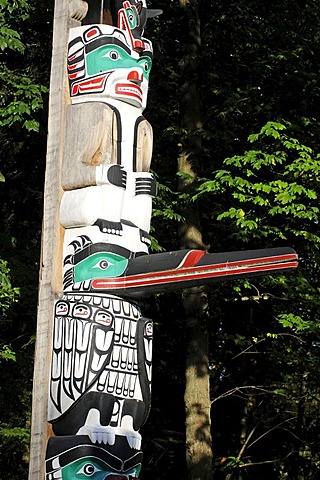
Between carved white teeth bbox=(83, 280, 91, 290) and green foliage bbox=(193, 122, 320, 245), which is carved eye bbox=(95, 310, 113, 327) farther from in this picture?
green foliage bbox=(193, 122, 320, 245)

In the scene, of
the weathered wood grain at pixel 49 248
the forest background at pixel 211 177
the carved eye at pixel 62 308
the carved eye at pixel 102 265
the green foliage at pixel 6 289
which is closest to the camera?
the weathered wood grain at pixel 49 248

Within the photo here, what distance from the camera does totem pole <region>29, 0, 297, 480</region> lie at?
6305 millimetres

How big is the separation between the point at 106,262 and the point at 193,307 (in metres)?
6.88

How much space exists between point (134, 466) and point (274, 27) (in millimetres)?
10171

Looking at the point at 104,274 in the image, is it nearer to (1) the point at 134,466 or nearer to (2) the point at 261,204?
(1) the point at 134,466

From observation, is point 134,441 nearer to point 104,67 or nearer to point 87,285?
point 87,285

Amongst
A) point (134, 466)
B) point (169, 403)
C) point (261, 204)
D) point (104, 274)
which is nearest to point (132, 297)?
point (104, 274)

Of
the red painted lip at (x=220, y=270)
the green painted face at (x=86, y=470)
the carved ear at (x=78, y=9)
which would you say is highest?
the carved ear at (x=78, y=9)

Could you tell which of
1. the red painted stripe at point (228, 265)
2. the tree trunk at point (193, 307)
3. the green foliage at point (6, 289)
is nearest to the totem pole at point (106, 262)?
the red painted stripe at point (228, 265)

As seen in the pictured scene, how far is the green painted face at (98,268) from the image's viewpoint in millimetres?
6652

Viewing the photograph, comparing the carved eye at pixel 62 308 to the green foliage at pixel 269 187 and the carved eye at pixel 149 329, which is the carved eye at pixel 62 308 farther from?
the green foliage at pixel 269 187

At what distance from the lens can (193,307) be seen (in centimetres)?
1347

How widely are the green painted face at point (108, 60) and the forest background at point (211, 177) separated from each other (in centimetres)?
495

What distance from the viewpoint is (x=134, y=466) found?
656 centimetres
